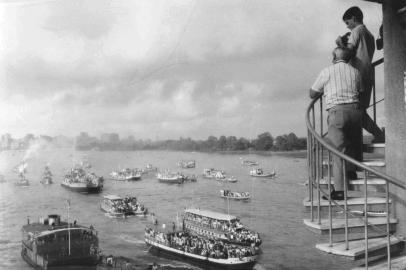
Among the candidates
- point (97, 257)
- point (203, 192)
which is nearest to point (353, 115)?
point (97, 257)

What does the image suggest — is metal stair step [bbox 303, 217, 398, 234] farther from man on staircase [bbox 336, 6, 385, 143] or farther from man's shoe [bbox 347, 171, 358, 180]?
man on staircase [bbox 336, 6, 385, 143]

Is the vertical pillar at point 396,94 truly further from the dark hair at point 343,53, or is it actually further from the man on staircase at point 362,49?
the dark hair at point 343,53

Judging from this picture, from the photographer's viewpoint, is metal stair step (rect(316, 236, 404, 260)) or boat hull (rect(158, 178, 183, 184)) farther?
boat hull (rect(158, 178, 183, 184))

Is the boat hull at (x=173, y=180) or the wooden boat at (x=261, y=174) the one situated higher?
the wooden boat at (x=261, y=174)

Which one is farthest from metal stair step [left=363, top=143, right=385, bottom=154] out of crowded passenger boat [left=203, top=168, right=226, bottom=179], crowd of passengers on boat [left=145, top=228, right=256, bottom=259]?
crowded passenger boat [left=203, top=168, right=226, bottom=179]

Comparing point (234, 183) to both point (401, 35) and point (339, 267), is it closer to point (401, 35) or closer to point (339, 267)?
point (339, 267)

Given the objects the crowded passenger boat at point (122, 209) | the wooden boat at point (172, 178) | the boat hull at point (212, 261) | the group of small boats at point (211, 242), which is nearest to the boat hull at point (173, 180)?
the wooden boat at point (172, 178)

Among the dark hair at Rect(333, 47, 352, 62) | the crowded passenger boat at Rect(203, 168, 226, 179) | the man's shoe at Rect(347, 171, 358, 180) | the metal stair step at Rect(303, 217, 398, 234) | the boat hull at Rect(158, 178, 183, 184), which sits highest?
the dark hair at Rect(333, 47, 352, 62)

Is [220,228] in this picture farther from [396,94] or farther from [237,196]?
[396,94]
